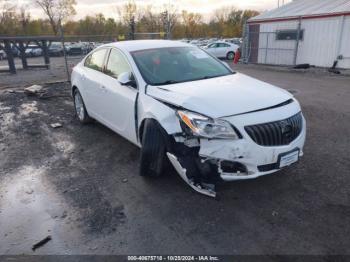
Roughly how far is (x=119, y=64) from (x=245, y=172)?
8.44 ft

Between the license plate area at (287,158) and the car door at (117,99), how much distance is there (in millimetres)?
1929

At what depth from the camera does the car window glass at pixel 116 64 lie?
449 centimetres

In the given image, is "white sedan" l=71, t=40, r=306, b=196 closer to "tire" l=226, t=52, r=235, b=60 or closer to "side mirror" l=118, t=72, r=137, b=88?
"side mirror" l=118, t=72, r=137, b=88

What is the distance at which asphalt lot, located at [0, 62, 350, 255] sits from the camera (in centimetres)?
278

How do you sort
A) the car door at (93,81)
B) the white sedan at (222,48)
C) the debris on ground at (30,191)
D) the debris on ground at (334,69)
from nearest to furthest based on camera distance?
the debris on ground at (30,191)
the car door at (93,81)
the debris on ground at (334,69)
the white sedan at (222,48)

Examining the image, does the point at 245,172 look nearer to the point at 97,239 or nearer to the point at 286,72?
the point at 97,239

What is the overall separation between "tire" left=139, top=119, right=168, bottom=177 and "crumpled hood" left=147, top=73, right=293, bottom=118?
356 mm

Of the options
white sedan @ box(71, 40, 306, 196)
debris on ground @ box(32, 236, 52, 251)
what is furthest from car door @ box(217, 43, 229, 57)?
debris on ground @ box(32, 236, 52, 251)

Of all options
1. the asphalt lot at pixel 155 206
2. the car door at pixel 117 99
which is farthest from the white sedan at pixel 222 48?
the car door at pixel 117 99

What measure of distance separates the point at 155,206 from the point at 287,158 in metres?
1.51

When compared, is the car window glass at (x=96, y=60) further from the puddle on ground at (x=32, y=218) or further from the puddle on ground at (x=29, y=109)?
the puddle on ground at (x=29, y=109)

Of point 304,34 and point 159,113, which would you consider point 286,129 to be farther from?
point 304,34

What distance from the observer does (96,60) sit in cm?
556

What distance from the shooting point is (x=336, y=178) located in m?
3.77
